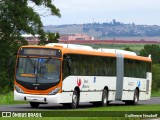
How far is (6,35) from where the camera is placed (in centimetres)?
6131

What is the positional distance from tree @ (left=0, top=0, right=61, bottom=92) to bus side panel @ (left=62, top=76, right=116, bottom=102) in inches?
971

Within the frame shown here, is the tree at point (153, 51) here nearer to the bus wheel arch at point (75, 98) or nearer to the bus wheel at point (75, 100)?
the bus wheel arch at point (75, 98)

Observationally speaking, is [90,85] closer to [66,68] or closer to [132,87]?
[66,68]

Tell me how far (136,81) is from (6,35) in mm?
24806

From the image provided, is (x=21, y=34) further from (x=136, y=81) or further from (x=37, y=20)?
(x=136, y=81)

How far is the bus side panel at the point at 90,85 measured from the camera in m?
29.1

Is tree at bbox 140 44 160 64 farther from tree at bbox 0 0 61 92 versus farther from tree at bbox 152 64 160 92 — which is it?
tree at bbox 0 0 61 92

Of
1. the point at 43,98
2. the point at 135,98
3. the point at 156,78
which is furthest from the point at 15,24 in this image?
the point at 156,78

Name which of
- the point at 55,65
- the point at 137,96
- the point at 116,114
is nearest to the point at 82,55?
the point at 55,65

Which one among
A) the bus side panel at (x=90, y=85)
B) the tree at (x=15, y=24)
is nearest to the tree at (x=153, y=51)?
the tree at (x=15, y=24)

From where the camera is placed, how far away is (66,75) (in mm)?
28844

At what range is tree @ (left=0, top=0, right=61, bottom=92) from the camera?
195ft

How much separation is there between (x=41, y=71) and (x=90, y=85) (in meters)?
4.26

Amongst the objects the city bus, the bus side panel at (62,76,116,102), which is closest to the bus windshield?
the city bus
